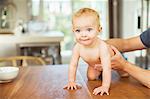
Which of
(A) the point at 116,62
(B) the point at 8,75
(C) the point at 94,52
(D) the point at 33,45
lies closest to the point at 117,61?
(A) the point at 116,62

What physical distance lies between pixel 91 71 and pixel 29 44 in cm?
234

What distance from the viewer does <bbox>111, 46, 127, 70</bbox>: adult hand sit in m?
1.16

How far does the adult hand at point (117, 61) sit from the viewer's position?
3.80 feet

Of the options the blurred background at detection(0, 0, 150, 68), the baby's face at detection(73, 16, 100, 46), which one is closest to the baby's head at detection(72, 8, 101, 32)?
the baby's face at detection(73, 16, 100, 46)

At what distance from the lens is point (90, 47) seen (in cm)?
110

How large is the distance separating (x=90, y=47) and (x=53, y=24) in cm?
350

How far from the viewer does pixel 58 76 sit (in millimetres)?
1372

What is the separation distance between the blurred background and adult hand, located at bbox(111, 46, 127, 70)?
5.64 feet

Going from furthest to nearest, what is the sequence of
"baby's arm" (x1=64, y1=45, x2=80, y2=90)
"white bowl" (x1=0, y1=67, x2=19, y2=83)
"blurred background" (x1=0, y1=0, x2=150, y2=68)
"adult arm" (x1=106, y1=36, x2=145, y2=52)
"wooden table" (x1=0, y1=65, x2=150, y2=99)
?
"blurred background" (x1=0, y1=0, x2=150, y2=68), "adult arm" (x1=106, y1=36, x2=145, y2=52), "white bowl" (x1=0, y1=67, x2=19, y2=83), "baby's arm" (x1=64, y1=45, x2=80, y2=90), "wooden table" (x1=0, y1=65, x2=150, y2=99)

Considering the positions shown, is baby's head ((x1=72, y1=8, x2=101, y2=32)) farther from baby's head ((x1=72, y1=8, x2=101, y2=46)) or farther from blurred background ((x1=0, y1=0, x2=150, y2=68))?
blurred background ((x1=0, y1=0, x2=150, y2=68))

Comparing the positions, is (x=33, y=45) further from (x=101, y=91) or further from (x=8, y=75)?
(x=101, y=91)

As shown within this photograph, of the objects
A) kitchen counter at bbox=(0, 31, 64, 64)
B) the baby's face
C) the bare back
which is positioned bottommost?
kitchen counter at bbox=(0, 31, 64, 64)

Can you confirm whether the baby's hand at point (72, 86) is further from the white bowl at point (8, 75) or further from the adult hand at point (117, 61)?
the white bowl at point (8, 75)

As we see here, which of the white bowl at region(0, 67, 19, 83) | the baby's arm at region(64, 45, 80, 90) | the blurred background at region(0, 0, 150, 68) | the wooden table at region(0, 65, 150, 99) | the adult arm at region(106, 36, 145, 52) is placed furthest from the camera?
the blurred background at region(0, 0, 150, 68)
